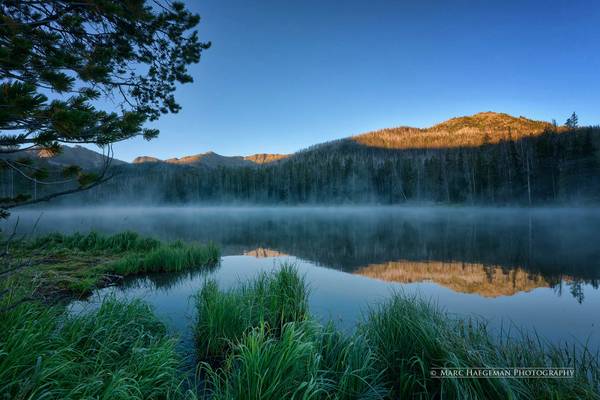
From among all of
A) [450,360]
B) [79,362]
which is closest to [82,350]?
[79,362]

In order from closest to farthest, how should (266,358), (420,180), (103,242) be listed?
(266,358) < (103,242) < (420,180)

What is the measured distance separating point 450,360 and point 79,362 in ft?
14.2

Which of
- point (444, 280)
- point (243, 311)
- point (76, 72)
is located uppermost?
point (76, 72)

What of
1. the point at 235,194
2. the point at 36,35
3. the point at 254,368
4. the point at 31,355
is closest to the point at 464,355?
the point at 254,368

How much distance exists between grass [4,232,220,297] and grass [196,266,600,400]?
6298 millimetres

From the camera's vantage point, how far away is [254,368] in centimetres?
286

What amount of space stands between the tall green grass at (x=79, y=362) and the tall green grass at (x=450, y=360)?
261cm

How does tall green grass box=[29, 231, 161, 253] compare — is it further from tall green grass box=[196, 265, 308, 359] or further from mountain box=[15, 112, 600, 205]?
mountain box=[15, 112, 600, 205]

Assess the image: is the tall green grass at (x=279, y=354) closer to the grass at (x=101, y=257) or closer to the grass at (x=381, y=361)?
the grass at (x=381, y=361)

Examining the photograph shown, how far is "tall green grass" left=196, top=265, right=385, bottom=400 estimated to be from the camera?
2854 mm

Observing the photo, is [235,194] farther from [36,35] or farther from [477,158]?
[36,35]

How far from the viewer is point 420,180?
81.9m

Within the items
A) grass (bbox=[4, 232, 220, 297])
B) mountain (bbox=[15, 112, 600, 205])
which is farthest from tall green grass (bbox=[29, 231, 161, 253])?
mountain (bbox=[15, 112, 600, 205])

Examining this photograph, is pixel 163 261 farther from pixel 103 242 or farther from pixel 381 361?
pixel 381 361
